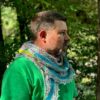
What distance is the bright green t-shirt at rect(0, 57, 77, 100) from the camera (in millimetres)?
2617

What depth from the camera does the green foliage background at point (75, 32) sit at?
6.87m

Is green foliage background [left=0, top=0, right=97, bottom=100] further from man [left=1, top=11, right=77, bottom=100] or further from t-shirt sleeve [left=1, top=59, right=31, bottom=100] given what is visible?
t-shirt sleeve [left=1, top=59, right=31, bottom=100]

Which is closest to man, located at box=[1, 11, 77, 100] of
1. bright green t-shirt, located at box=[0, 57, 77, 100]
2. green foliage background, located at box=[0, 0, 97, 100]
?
bright green t-shirt, located at box=[0, 57, 77, 100]

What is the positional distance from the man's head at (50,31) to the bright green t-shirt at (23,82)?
0.17 meters

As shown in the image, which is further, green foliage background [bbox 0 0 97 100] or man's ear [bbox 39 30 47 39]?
green foliage background [bbox 0 0 97 100]

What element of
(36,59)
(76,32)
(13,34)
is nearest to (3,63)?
(13,34)

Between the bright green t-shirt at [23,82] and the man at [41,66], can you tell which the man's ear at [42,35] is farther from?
the bright green t-shirt at [23,82]

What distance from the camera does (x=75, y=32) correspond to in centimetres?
747

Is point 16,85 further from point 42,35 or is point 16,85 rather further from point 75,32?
point 75,32

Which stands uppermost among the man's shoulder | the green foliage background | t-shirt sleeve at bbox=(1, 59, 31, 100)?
the man's shoulder

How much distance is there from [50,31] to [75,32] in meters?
4.78

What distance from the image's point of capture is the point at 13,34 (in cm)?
776

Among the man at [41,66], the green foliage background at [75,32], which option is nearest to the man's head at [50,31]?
the man at [41,66]

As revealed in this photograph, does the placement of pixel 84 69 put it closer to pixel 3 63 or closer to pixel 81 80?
pixel 81 80
